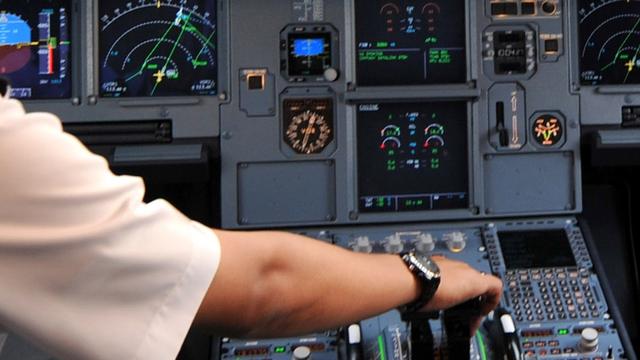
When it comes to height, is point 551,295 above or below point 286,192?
→ below

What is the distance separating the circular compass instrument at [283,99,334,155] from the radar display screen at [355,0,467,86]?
0.69ft

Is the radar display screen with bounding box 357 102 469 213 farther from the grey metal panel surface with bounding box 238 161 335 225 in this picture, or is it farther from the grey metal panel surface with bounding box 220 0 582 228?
the grey metal panel surface with bounding box 238 161 335 225

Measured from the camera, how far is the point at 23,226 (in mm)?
985

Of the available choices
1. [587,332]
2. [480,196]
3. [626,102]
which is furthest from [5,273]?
[626,102]

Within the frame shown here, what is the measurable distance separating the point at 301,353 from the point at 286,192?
0.73 m

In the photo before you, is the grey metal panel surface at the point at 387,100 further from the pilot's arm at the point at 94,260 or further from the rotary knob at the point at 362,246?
the pilot's arm at the point at 94,260

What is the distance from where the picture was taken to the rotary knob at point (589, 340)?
2.46 metres

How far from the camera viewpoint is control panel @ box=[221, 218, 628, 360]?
97.0 inches

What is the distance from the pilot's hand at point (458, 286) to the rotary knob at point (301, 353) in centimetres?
91

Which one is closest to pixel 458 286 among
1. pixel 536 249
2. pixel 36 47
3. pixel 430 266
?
pixel 430 266

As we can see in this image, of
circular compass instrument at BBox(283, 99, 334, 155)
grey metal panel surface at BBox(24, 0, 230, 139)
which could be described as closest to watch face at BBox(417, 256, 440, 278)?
circular compass instrument at BBox(283, 99, 334, 155)

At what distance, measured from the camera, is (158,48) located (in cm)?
306

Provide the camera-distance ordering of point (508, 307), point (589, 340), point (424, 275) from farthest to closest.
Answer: point (508, 307)
point (589, 340)
point (424, 275)

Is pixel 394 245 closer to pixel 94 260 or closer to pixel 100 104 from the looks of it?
pixel 100 104
